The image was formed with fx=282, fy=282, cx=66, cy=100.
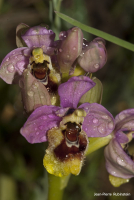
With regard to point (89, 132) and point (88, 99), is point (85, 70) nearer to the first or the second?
point (88, 99)

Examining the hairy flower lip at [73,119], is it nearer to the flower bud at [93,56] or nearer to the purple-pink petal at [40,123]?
the purple-pink petal at [40,123]

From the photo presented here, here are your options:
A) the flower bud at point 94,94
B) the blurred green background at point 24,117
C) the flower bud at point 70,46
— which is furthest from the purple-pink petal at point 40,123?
the blurred green background at point 24,117

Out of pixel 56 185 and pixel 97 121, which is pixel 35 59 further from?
pixel 56 185

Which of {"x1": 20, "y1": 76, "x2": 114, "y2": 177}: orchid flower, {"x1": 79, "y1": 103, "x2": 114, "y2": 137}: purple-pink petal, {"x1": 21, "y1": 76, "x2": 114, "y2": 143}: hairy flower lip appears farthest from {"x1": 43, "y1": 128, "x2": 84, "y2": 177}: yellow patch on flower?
{"x1": 79, "y1": 103, "x2": 114, "y2": 137}: purple-pink petal

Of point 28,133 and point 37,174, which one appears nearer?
point 28,133

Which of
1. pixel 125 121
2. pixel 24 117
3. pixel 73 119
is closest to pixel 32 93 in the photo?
pixel 73 119

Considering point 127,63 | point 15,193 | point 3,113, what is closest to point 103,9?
point 127,63

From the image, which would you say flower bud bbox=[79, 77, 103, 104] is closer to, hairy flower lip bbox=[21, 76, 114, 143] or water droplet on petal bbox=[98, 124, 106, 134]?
hairy flower lip bbox=[21, 76, 114, 143]
